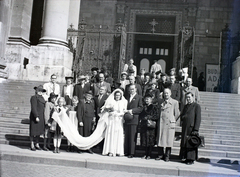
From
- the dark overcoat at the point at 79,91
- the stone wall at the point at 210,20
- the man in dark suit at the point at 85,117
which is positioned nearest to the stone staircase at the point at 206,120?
the man in dark suit at the point at 85,117

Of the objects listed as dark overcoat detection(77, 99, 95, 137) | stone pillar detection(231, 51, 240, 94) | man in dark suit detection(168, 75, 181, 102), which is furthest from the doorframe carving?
dark overcoat detection(77, 99, 95, 137)

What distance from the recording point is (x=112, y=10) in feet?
76.6

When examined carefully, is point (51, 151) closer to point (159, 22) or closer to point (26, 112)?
point (26, 112)

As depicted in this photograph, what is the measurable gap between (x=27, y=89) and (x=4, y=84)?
135cm

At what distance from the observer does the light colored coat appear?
8422 millimetres

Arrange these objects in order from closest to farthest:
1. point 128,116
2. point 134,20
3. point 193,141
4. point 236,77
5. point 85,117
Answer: point 193,141 → point 128,116 → point 85,117 → point 236,77 → point 134,20

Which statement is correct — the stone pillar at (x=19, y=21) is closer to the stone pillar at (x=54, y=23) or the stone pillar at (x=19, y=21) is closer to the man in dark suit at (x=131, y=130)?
the stone pillar at (x=54, y=23)

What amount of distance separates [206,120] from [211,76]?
1024 centimetres

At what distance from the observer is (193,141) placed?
A: 8.01 metres

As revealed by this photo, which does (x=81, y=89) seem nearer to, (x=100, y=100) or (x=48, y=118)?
(x=100, y=100)

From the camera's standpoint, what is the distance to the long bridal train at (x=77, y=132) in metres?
8.69

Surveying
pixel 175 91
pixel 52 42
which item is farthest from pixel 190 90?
pixel 52 42

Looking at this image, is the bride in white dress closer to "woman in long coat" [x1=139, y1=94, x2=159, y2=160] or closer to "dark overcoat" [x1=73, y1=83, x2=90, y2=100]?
"woman in long coat" [x1=139, y1=94, x2=159, y2=160]

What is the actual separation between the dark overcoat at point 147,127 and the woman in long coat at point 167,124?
0.45 feet
